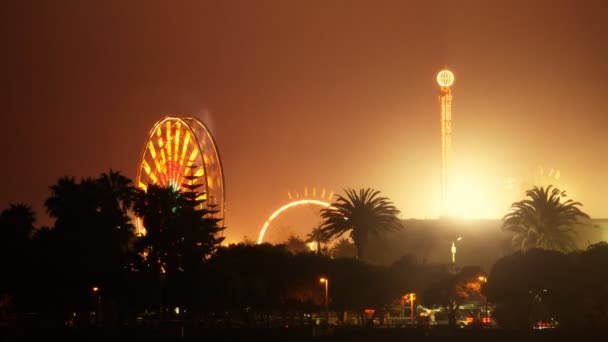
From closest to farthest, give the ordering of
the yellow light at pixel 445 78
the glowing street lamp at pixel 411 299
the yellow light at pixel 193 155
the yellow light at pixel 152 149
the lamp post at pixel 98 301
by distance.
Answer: the lamp post at pixel 98 301, the yellow light at pixel 193 155, the yellow light at pixel 152 149, the glowing street lamp at pixel 411 299, the yellow light at pixel 445 78

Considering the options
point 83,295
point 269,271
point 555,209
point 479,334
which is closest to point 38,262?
point 83,295

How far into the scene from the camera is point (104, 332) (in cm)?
9788

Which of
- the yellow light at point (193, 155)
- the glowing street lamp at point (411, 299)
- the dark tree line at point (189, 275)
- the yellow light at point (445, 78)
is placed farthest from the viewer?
the yellow light at point (445, 78)

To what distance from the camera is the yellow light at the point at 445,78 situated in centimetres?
19675

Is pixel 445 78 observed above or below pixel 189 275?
above

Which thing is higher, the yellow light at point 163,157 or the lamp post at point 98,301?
the yellow light at point 163,157

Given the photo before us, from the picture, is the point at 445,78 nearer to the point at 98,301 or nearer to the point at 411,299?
the point at 411,299

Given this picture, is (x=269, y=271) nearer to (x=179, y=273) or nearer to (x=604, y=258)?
(x=179, y=273)

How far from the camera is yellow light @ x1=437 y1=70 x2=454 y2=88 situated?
646ft

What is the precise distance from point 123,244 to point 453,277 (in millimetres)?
36312

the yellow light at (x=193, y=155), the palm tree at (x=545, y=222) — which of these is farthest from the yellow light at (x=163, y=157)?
the palm tree at (x=545, y=222)

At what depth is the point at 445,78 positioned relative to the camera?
19775 centimetres

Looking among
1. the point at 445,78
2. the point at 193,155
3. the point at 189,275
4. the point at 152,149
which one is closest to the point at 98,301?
the point at 189,275

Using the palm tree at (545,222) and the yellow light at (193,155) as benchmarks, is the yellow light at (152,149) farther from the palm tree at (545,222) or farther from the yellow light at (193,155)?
the palm tree at (545,222)
